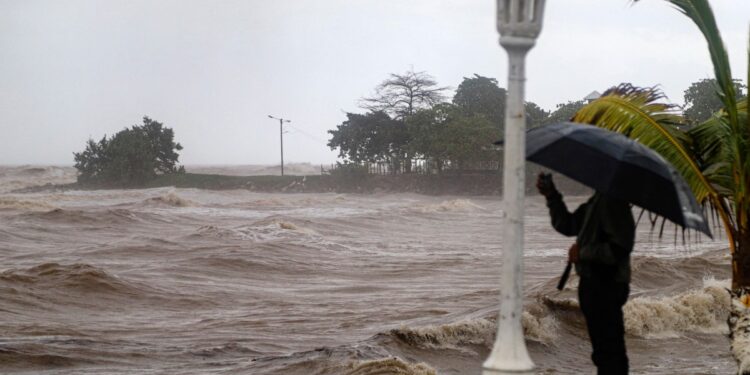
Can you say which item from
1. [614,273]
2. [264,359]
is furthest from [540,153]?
[264,359]

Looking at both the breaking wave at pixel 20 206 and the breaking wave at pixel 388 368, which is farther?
the breaking wave at pixel 20 206

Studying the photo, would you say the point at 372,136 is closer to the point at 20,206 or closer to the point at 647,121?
the point at 20,206

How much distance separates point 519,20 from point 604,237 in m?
1.30

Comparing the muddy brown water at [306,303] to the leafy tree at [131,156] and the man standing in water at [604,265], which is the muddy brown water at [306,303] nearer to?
the man standing in water at [604,265]

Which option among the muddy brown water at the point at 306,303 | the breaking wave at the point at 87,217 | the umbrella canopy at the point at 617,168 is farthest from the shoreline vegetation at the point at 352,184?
the umbrella canopy at the point at 617,168

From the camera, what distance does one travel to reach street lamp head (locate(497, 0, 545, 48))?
4.31m

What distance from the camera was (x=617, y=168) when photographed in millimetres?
5102

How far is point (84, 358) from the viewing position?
10250 mm

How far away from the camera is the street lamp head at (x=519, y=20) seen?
4.31 meters

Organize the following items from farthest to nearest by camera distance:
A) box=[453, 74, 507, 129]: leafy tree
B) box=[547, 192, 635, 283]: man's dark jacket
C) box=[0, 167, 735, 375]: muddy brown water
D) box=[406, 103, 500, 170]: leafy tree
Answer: box=[453, 74, 507, 129]: leafy tree → box=[406, 103, 500, 170]: leafy tree → box=[0, 167, 735, 375]: muddy brown water → box=[547, 192, 635, 283]: man's dark jacket

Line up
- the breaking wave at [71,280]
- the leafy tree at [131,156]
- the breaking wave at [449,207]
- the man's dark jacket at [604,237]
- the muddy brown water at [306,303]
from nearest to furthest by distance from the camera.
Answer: the man's dark jacket at [604,237], the muddy brown water at [306,303], the breaking wave at [71,280], the breaking wave at [449,207], the leafy tree at [131,156]

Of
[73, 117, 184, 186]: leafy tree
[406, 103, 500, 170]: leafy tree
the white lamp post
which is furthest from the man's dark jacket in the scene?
[73, 117, 184, 186]: leafy tree

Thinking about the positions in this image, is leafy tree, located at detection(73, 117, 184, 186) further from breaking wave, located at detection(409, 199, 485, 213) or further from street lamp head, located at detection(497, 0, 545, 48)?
street lamp head, located at detection(497, 0, 545, 48)

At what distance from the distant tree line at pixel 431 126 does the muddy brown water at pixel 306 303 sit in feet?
85.3
